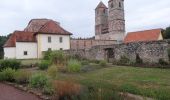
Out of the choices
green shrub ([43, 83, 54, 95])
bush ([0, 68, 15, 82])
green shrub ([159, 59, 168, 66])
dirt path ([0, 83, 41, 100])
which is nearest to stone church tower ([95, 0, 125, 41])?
green shrub ([159, 59, 168, 66])

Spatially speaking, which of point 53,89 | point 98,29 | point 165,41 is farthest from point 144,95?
point 98,29

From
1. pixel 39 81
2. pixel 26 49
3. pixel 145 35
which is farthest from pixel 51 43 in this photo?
pixel 39 81

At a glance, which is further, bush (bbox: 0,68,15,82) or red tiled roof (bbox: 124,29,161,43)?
red tiled roof (bbox: 124,29,161,43)

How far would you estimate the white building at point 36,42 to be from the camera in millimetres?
35219

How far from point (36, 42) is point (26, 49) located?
1.94 meters

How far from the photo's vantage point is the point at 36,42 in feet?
119

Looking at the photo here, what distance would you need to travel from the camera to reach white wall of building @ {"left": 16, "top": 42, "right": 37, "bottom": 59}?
35062 mm

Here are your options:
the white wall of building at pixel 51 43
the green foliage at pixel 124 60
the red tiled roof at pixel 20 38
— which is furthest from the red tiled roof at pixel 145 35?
the green foliage at pixel 124 60

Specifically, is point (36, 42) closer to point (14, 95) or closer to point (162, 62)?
point (162, 62)

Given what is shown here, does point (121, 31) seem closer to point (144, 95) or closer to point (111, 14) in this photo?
point (111, 14)

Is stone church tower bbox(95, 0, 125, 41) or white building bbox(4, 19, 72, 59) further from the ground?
stone church tower bbox(95, 0, 125, 41)

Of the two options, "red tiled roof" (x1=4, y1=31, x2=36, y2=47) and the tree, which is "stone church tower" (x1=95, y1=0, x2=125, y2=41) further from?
"red tiled roof" (x1=4, y1=31, x2=36, y2=47)

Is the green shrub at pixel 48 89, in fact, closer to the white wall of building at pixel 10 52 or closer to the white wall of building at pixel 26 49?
the white wall of building at pixel 26 49

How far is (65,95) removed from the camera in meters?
6.95
